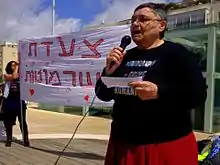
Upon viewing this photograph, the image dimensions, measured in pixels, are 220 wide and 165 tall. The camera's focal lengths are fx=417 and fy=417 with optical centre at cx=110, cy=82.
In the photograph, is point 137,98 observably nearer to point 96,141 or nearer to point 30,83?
point 30,83

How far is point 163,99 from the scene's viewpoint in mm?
2043

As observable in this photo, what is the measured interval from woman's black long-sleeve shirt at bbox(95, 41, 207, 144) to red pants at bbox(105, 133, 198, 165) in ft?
0.10

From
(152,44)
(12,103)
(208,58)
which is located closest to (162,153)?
(152,44)

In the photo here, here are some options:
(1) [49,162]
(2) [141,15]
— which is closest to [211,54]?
(1) [49,162]

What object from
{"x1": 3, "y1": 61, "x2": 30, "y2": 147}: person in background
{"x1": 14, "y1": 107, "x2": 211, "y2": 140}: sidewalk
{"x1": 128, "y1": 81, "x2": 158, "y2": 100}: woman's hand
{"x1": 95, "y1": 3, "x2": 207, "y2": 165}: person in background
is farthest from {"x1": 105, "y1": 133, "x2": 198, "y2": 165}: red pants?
{"x1": 14, "y1": 107, "x2": 211, "y2": 140}: sidewalk

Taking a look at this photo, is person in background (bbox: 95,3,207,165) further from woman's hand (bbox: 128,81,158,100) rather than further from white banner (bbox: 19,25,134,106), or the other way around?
white banner (bbox: 19,25,134,106)

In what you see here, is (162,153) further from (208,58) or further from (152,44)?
(208,58)

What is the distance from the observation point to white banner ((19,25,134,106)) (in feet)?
21.5

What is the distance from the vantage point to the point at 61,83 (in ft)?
24.0

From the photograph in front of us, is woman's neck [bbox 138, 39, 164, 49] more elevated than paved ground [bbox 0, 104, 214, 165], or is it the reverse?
woman's neck [bbox 138, 39, 164, 49]

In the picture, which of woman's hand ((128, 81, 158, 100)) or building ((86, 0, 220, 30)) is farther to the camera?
building ((86, 0, 220, 30))

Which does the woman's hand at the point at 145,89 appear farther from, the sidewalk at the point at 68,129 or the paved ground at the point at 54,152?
the sidewalk at the point at 68,129

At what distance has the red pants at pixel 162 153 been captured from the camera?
2.08 m

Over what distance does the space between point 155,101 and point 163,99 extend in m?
0.04
